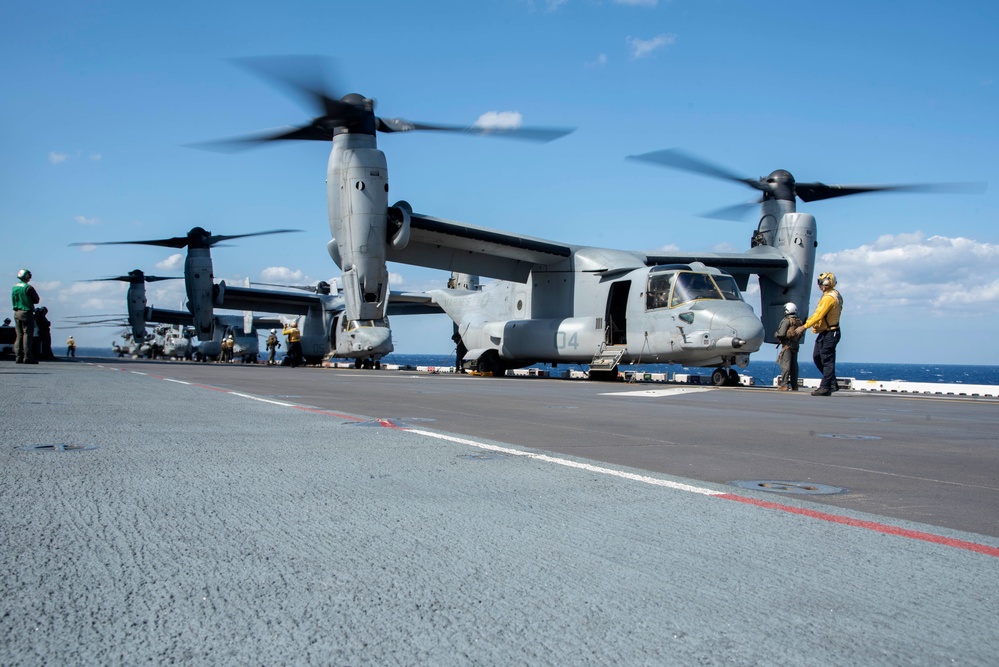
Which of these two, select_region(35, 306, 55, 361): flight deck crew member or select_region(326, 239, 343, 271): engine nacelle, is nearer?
select_region(326, 239, 343, 271): engine nacelle

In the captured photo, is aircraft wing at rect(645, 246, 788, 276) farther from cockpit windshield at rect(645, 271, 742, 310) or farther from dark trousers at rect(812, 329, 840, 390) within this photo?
dark trousers at rect(812, 329, 840, 390)

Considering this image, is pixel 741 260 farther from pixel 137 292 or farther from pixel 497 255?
pixel 137 292

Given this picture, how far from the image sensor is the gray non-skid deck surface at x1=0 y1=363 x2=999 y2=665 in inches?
63.5

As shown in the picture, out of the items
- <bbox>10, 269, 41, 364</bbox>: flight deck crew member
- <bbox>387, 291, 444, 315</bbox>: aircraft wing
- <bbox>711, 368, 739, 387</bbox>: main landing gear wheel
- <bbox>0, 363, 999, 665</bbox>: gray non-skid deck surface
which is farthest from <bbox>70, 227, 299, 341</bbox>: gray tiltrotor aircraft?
<bbox>0, 363, 999, 665</bbox>: gray non-skid deck surface

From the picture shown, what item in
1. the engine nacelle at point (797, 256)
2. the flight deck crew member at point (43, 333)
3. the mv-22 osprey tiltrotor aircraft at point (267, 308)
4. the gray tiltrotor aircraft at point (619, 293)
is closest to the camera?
the gray tiltrotor aircraft at point (619, 293)

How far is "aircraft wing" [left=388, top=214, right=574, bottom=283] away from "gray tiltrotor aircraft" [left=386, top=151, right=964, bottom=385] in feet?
0.10

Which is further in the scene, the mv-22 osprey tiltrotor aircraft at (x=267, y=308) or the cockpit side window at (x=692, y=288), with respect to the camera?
the mv-22 osprey tiltrotor aircraft at (x=267, y=308)

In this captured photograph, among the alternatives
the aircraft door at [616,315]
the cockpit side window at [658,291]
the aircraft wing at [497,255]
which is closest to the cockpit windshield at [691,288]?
the cockpit side window at [658,291]

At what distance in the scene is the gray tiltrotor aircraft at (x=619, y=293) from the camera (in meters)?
18.0

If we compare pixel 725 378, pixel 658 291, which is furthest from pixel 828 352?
pixel 658 291

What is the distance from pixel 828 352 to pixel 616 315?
26.3ft

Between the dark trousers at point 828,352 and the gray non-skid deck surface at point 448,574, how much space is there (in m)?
10.4

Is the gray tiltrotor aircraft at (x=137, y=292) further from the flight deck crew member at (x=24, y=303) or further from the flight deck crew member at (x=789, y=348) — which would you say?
the flight deck crew member at (x=789, y=348)

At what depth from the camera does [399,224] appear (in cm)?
2102
